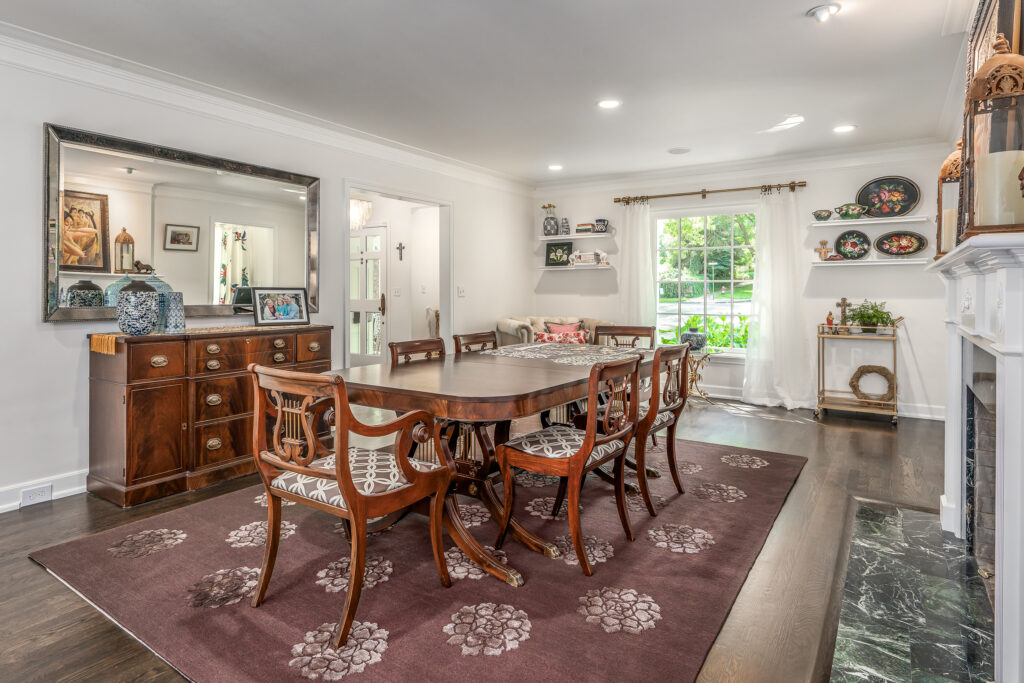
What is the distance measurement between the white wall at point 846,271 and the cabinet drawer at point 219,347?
423 cm

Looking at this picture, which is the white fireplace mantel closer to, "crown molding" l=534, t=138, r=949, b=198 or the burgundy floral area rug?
the burgundy floral area rug

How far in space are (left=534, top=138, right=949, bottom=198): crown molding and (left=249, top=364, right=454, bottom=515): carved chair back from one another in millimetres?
5047

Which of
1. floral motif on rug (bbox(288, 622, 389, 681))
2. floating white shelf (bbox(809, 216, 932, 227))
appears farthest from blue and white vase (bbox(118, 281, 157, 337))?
floating white shelf (bbox(809, 216, 932, 227))

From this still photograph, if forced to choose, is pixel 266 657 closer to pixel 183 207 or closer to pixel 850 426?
pixel 183 207

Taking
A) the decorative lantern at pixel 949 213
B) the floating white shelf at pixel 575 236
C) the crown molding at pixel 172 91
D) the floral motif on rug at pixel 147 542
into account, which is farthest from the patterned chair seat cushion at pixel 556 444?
the floating white shelf at pixel 575 236

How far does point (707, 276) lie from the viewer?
20.4 ft

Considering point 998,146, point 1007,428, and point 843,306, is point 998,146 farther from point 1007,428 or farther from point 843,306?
point 843,306

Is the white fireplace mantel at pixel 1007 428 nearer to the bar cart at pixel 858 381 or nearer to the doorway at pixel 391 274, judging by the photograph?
the bar cart at pixel 858 381

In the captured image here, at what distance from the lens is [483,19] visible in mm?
2750

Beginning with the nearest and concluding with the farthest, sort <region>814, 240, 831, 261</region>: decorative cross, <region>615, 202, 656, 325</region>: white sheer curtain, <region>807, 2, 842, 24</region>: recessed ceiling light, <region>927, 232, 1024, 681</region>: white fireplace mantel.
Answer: <region>927, 232, 1024, 681</region>: white fireplace mantel → <region>807, 2, 842, 24</region>: recessed ceiling light → <region>814, 240, 831, 261</region>: decorative cross → <region>615, 202, 656, 325</region>: white sheer curtain

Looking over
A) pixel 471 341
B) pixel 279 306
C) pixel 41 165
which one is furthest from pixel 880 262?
pixel 41 165

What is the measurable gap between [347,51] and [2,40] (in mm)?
1663

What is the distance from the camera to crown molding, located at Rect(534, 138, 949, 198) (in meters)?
5.06

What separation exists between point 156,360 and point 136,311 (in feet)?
0.93
